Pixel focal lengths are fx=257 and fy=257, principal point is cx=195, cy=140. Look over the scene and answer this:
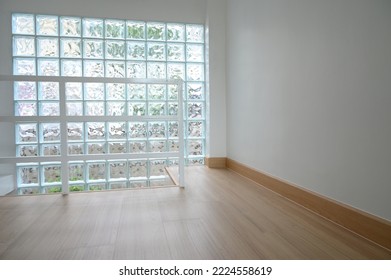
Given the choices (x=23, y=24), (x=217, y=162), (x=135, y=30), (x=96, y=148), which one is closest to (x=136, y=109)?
(x=96, y=148)

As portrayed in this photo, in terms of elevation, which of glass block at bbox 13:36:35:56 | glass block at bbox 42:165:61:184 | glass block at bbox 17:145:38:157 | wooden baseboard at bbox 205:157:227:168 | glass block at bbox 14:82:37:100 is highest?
glass block at bbox 13:36:35:56

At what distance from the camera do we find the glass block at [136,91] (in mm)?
3340

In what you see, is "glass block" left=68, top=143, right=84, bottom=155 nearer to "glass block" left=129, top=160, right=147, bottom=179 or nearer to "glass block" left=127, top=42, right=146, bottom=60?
"glass block" left=129, top=160, right=147, bottom=179

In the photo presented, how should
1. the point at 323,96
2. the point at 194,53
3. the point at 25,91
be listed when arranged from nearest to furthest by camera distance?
the point at 323,96
the point at 25,91
the point at 194,53

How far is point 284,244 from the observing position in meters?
1.17

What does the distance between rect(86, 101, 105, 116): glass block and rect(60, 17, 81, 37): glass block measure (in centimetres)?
88

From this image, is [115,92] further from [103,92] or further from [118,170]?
[118,170]

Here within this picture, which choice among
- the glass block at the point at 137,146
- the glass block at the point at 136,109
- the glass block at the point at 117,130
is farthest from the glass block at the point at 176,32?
the glass block at the point at 137,146

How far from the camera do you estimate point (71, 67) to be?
3.22m

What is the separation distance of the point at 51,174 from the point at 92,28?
1918 mm

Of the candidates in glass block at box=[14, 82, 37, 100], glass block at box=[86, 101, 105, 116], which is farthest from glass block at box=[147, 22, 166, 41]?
glass block at box=[14, 82, 37, 100]

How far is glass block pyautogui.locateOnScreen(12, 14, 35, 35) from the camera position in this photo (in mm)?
3113
